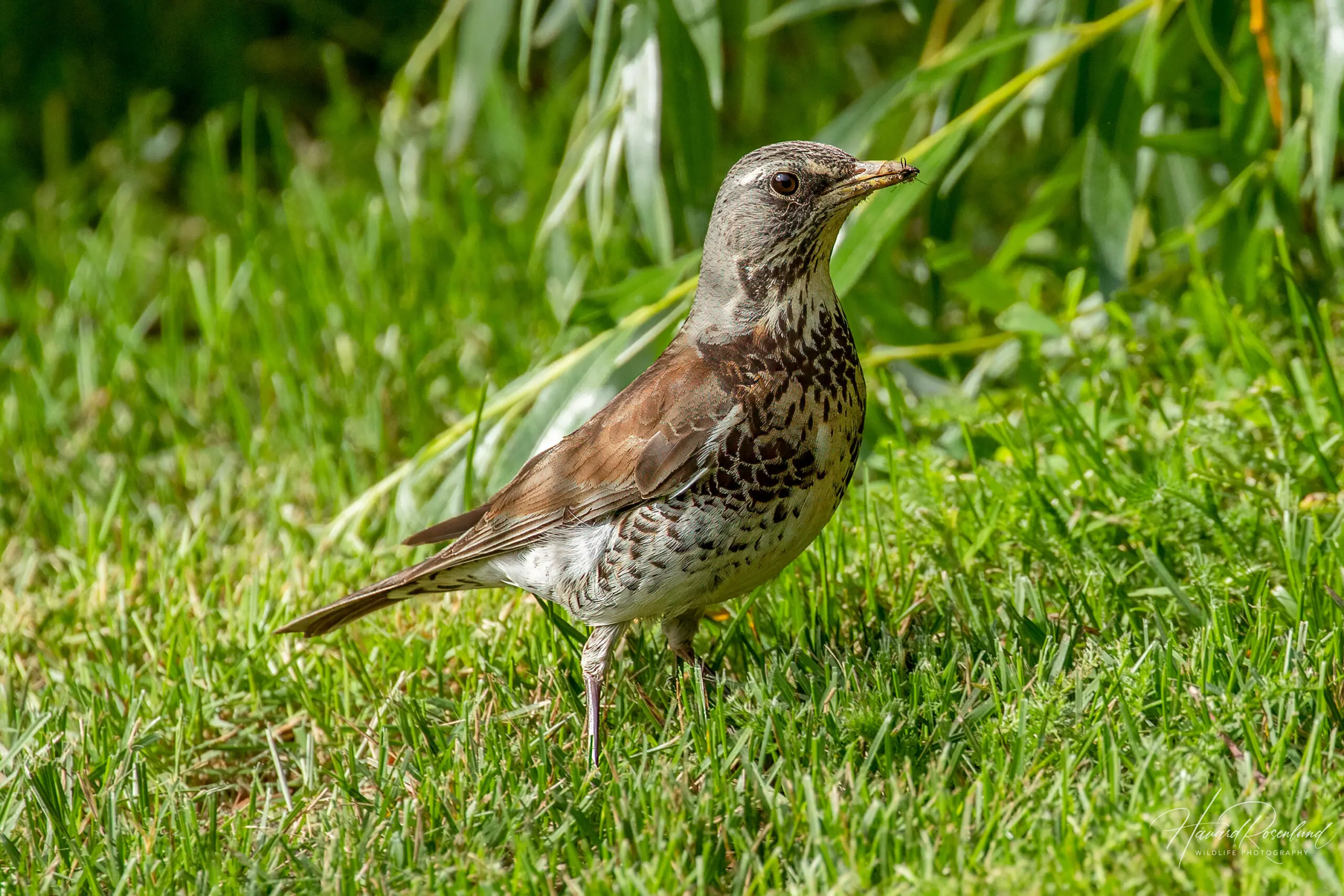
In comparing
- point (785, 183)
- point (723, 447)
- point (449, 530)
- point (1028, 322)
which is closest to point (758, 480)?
point (723, 447)

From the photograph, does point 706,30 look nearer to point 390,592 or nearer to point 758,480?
point 758,480

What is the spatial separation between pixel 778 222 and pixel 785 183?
88 mm

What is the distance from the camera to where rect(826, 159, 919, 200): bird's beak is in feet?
11.0

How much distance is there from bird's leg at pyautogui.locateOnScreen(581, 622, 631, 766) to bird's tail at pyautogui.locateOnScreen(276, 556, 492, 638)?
0.37 m

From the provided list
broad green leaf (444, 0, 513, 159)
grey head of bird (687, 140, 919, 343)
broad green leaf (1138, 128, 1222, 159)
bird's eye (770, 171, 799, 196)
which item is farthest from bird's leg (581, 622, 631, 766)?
broad green leaf (444, 0, 513, 159)

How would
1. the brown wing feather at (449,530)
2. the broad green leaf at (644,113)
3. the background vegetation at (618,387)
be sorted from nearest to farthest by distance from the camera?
the background vegetation at (618,387), the brown wing feather at (449,530), the broad green leaf at (644,113)

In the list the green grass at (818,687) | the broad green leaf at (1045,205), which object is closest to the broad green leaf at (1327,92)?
the green grass at (818,687)

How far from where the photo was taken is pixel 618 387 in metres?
4.74

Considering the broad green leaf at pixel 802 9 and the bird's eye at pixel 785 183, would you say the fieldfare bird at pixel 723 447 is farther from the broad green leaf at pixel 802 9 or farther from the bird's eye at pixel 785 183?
the broad green leaf at pixel 802 9

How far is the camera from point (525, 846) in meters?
2.82

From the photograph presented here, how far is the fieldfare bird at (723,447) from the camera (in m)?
3.31

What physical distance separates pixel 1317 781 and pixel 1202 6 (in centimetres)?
262

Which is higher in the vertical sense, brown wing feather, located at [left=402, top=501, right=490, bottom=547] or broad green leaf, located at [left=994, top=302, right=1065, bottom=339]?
brown wing feather, located at [left=402, top=501, right=490, bottom=547]

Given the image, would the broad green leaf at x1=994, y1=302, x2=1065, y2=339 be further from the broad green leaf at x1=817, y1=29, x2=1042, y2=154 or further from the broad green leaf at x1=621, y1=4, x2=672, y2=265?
the broad green leaf at x1=621, y1=4, x2=672, y2=265
